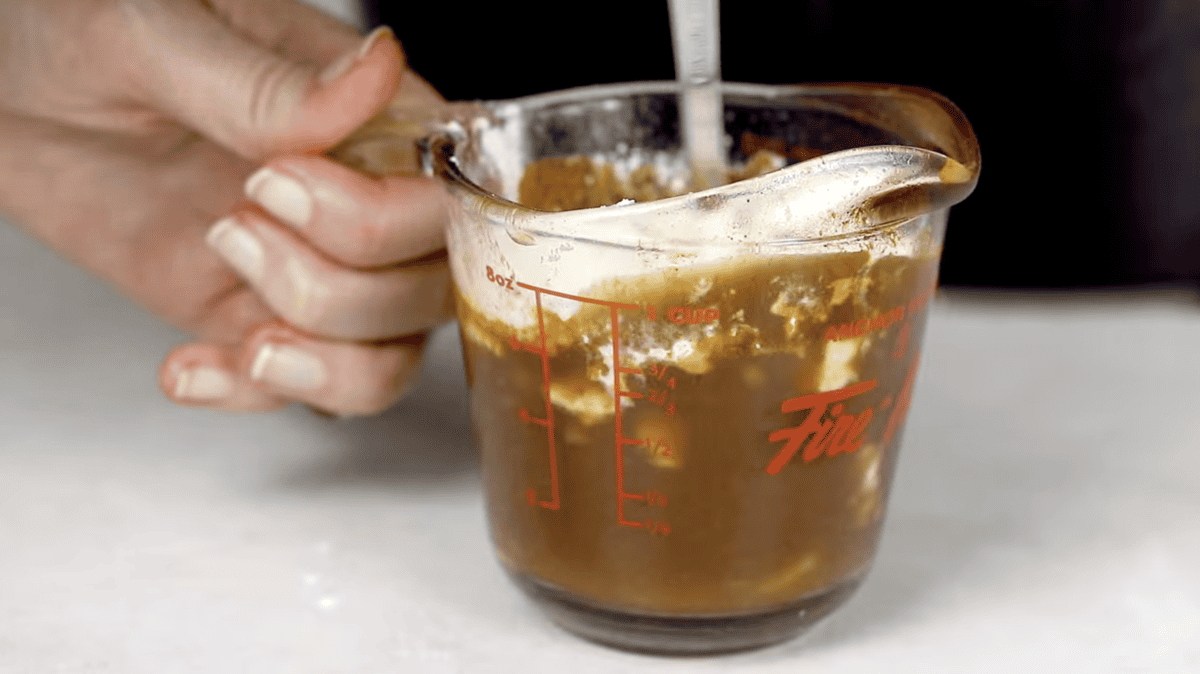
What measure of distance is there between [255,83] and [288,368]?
0.20m

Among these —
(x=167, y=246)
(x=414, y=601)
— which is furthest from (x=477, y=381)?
(x=167, y=246)

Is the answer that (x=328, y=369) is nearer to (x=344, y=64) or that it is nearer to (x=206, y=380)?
(x=206, y=380)

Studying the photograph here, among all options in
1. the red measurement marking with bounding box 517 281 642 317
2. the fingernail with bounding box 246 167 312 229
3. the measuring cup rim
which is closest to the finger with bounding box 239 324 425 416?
the fingernail with bounding box 246 167 312 229

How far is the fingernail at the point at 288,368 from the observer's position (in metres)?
0.90

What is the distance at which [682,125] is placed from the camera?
82 centimetres

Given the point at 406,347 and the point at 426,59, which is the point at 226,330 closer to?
the point at 406,347

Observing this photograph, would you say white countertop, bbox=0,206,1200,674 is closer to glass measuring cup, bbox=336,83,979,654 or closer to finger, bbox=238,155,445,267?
glass measuring cup, bbox=336,83,979,654

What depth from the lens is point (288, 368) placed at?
908mm

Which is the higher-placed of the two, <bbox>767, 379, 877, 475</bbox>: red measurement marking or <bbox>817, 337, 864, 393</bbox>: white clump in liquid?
<bbox>817, 337, 864, 393</bbox>: white clump in liquid

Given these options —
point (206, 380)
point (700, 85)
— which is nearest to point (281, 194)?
point (206, 380)

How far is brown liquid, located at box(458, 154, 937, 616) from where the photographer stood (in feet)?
1.95

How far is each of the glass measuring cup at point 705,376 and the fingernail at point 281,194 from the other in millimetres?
158

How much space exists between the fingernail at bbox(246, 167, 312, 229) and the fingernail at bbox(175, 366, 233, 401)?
0.43 ft

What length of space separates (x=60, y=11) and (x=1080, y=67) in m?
0.82
